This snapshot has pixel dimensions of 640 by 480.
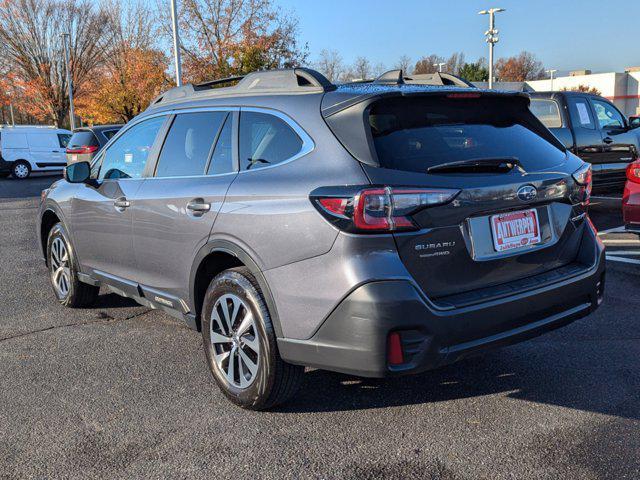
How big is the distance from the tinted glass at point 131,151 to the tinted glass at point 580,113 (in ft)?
26.2

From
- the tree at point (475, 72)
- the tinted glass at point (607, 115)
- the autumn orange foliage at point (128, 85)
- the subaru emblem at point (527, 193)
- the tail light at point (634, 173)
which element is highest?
the tree at point (475, 72)

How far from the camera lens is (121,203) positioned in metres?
4.45

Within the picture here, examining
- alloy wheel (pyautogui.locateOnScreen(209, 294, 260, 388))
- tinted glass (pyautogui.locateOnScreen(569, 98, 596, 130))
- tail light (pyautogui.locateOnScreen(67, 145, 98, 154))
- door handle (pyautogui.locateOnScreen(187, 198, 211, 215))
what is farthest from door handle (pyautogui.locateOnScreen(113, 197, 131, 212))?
tail light (pyautogui.locateOnScreen(67, 145, 98, 154))

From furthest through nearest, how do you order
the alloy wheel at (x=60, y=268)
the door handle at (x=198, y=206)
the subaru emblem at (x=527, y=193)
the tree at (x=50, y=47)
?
1. the tree at (x=50, y=47)
2. the alloy wheel at (x=60, y=268)
3. the door handle at (x=198, y=206)
4. the subaru emblem at (x=527, y=193)

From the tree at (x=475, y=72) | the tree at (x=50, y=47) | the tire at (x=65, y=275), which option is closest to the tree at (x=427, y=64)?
the tree at (x=475, y=72)

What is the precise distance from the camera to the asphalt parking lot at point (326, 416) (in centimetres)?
285

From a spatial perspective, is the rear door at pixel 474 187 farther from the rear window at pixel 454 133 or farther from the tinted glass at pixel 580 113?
the tinted glass at pixel 580 113

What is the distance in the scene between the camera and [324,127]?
3.06m

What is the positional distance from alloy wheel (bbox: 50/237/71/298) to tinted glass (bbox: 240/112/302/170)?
2.65m

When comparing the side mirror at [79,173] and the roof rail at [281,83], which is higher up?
the roof rail at [281,83]

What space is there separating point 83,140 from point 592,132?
45.4 feet

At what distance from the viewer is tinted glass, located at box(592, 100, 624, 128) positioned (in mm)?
10666

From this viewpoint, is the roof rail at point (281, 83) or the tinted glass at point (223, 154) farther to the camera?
the tinted glass at point (223, 154)

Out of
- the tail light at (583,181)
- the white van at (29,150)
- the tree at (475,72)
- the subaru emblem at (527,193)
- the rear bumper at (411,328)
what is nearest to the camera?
the rear bumper at (411,328)
